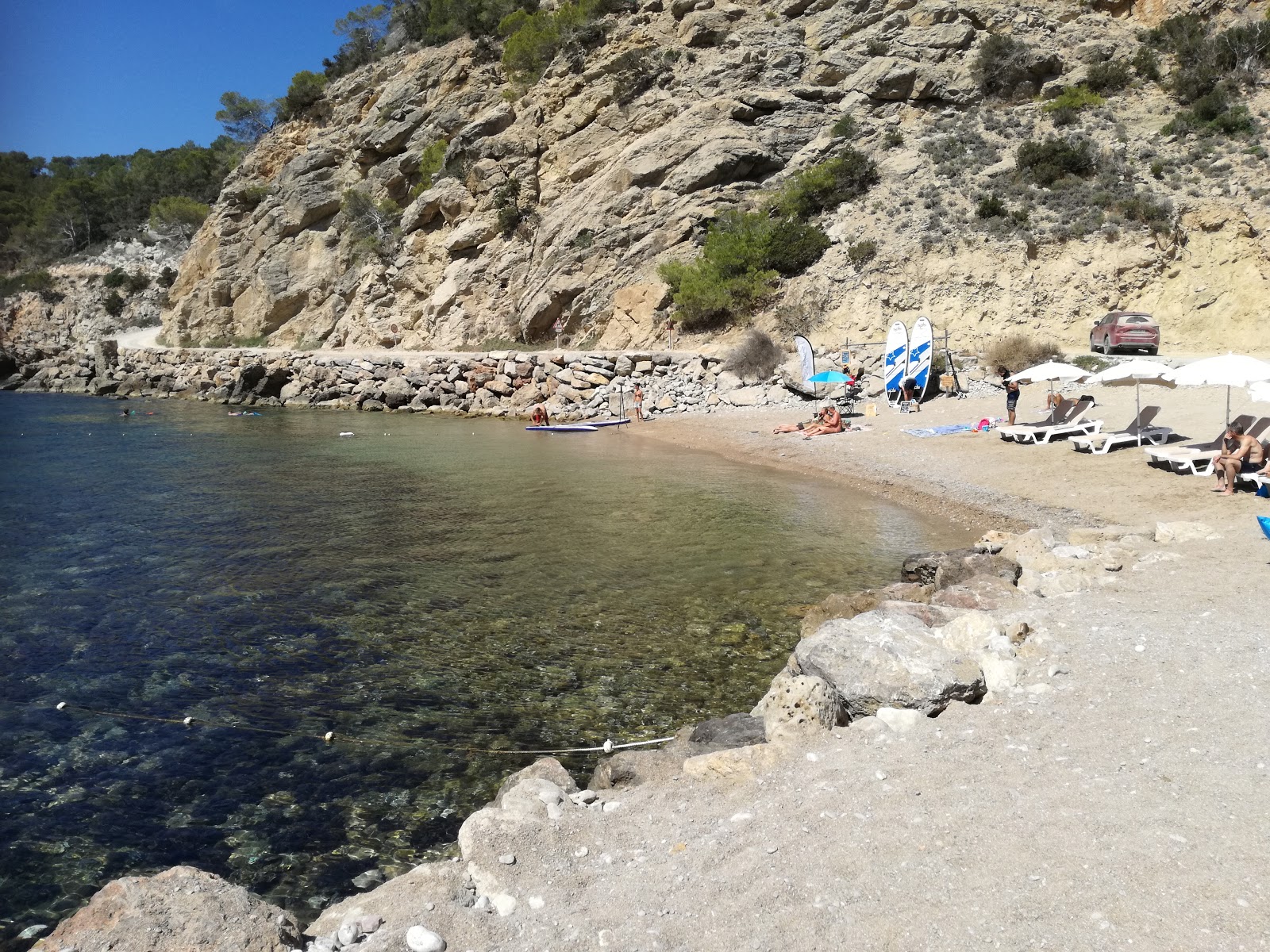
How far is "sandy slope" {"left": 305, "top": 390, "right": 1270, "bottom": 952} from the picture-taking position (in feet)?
11.8

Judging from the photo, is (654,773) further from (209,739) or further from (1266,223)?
(1266,223)

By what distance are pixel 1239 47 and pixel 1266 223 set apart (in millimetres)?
12143

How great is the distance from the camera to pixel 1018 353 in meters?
25.0

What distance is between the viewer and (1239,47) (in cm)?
3328

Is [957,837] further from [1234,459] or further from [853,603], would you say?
[1234,459]

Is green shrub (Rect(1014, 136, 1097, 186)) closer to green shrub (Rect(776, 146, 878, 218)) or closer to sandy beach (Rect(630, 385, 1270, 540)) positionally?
green shrub (Rect(776, 146, 878, 218))

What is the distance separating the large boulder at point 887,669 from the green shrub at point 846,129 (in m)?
35.1

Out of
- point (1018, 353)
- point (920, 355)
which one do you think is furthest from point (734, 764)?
point (1018, 353)

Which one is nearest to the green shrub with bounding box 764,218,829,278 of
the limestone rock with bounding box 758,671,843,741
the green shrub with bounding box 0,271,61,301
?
the limestone rock with bounding box 758,671,843,741

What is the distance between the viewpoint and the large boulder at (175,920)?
3.62 m

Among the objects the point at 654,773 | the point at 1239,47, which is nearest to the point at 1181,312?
the point at 1239,47

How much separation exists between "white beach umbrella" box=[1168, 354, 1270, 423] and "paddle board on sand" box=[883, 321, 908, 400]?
11.0 m

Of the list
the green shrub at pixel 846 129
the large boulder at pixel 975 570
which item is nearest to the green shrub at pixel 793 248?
the green shrub at pixel 846 129

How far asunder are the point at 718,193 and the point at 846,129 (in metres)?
6.45
